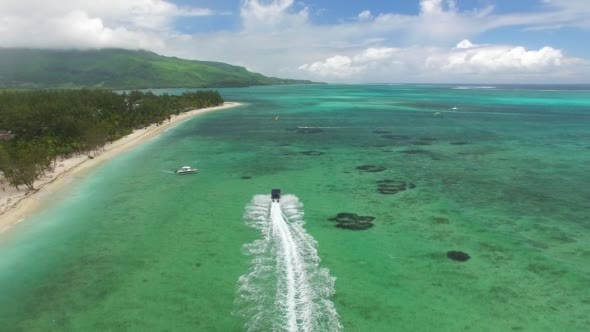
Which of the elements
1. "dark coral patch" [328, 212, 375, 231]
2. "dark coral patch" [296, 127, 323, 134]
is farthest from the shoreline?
"dark coral patch" [296, 127, 323, 134]

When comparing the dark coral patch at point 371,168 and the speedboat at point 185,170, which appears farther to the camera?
the dark coral patch at point 371,168

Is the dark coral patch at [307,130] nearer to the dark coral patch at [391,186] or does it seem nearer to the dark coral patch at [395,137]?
the dark coral patch at [395,137]

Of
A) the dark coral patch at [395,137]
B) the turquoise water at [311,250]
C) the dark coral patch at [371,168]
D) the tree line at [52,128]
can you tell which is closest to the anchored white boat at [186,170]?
the turquoise water at [311,250]

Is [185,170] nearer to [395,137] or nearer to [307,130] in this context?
[307,130]

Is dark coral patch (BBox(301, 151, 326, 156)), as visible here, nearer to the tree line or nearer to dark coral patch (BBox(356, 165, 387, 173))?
dark coral patch (BBox(356, 165, 387, 173))

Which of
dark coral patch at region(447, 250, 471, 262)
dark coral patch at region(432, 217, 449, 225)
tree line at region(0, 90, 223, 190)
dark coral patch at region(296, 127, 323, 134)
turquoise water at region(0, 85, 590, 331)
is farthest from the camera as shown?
dark coral patch at region(296, 127, 323, 134)

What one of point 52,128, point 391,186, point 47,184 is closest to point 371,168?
point 391,186
